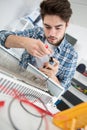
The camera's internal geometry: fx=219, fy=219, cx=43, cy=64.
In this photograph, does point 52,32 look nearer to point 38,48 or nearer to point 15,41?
point 15,41

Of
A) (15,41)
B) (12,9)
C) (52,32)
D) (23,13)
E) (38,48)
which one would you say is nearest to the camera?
(38,48)

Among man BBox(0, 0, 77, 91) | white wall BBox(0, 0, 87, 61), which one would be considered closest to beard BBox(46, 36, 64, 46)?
man BBox(0, 0, 77, 91)

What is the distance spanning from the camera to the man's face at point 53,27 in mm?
1174

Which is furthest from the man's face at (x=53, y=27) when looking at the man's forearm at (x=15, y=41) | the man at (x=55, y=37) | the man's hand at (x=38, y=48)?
the man's hand at (x=38, y=48)

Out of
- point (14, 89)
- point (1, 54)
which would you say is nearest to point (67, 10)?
point (1, 54)

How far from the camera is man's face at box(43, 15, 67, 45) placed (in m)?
1.17

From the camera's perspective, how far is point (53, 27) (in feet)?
3.87

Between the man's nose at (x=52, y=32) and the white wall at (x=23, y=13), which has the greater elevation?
the man's nose at (x=52, y=32)

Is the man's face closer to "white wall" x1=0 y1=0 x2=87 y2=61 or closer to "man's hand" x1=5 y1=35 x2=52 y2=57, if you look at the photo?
"man's hand" x1=5 y1=35 x2=52 y2=57

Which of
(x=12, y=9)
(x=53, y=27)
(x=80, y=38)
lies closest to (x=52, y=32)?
(x=53, y=27)

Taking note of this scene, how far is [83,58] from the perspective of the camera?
6.55 feet

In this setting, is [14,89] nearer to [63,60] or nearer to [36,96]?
[36,96]

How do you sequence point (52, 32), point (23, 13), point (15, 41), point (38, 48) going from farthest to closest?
point (23, 13)
point (52, 32)
point (15, 41)
point (38, 48)

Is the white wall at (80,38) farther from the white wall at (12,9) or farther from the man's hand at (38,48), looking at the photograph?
the man's hand at (38,48)
